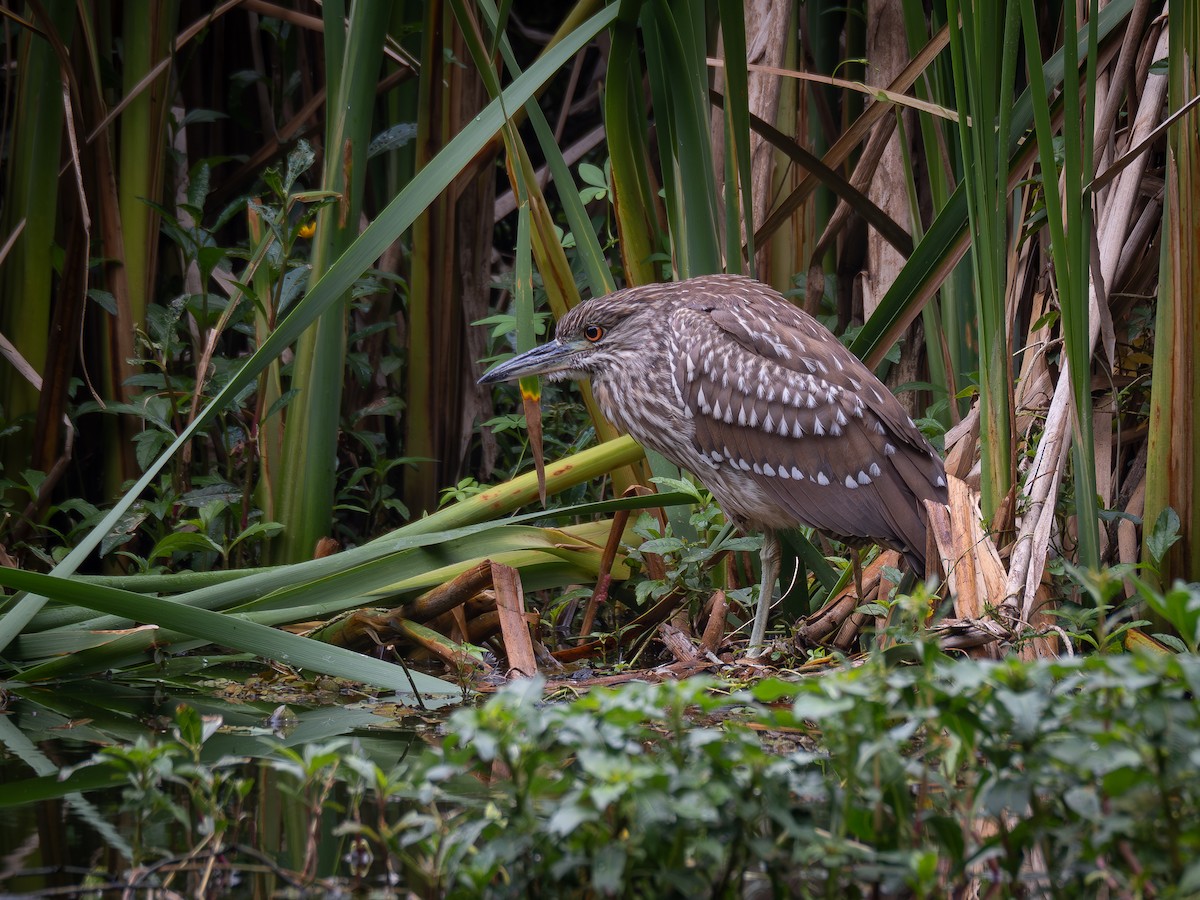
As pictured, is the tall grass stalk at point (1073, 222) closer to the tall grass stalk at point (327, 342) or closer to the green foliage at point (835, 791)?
the green foliage at point (835, 791)

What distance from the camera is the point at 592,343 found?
15.9ft

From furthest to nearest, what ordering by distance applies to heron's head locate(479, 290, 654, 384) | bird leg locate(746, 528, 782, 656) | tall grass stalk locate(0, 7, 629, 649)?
1. heron's head locate(479, 290, 654, 384)
2. bird leg locate(746, 528, 782, 656)
3. tall grass stalk locate(0, 7, 629, 649)

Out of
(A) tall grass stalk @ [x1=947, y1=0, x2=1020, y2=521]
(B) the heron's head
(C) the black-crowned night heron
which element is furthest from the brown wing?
(A) tall grass stalk @ [x1=947, y1=0, x2=1020, y2=521]

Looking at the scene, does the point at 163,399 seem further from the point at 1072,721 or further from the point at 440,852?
the point at 1072,721

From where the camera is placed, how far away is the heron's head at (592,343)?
15.4 ft

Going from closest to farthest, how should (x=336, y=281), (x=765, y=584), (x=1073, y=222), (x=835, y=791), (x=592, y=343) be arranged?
(x=835, y=791) < (x=1073, y=222) < (x=336, y=281) < (x=765, y=584) < (x=592, y=343)

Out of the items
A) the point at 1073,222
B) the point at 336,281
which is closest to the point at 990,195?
the point at 1073,222

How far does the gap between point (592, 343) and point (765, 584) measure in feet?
3.80

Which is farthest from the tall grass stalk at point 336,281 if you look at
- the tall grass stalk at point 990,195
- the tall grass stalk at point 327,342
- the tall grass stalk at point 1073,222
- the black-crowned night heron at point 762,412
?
the tall grass stalk at point 1073,222

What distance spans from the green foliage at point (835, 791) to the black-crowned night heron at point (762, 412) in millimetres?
2076

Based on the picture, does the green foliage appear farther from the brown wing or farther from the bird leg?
the brown wing

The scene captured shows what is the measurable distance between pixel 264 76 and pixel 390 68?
84 centimetres

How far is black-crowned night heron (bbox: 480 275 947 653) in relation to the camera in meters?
4.26

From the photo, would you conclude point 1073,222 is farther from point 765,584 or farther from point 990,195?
point 765,584
